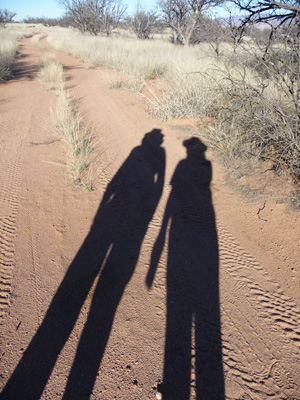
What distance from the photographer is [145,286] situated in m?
2.43

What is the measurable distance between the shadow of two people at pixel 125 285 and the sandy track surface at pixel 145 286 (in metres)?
0.01

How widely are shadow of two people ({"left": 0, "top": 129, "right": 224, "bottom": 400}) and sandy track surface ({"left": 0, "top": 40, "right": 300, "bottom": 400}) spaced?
0.01 meters

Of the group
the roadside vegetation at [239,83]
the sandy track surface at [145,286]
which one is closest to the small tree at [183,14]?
the roadside vegetation at [239,83]

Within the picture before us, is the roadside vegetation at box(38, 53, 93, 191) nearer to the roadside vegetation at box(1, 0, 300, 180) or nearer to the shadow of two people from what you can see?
the shadow of two people

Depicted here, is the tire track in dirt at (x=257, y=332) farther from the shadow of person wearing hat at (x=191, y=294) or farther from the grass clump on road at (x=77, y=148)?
the grass clump on road at (x=77, y=148)

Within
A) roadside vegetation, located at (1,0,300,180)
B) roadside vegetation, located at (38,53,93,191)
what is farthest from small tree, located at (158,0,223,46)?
roadside vegetation, located at (38,53,93,191)

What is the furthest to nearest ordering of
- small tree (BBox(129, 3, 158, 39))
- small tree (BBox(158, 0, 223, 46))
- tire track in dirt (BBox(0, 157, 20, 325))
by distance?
small tree (BBox(129, 3, 158, 39)), small tree (BBox(158, 0, 223, 46)), tire track in dirt (BBox(0, 157, 20, 325))

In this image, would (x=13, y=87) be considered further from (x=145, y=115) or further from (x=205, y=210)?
(x=205, y=210)

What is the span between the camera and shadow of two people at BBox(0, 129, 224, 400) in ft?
5.84

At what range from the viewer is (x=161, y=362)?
185 cm

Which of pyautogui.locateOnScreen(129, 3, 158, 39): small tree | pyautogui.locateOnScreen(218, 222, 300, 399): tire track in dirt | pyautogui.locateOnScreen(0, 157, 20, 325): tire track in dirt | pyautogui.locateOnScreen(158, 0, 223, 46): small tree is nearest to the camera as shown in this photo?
pyautogui.locateOnScreen(218, 222, 300, 399): tire track in dirt

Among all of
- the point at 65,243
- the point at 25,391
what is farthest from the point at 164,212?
the point at 25,391

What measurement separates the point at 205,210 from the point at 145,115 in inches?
181

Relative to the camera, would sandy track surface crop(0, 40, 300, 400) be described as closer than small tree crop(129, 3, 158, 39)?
Yes
